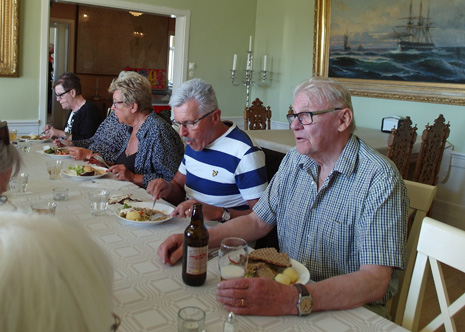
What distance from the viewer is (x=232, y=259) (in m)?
1.16

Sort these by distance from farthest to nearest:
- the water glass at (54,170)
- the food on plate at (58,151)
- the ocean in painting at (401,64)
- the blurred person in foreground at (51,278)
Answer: the ocean in painting at (401,64)
the food on plate at (58,151)
the water glass at (54,170)
the blurred person in foreground at (51,278)

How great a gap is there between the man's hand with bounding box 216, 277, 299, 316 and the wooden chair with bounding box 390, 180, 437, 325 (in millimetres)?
635

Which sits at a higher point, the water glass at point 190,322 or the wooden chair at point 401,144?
the wooden chair at point 401,144

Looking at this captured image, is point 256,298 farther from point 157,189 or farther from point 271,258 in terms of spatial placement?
point 157,189

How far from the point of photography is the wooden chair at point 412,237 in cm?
147

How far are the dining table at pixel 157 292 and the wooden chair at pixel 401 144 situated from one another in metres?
Answer: 1.68

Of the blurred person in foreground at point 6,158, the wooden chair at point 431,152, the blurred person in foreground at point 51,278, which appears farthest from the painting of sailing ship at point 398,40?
the blurred person in foreground at point 51,278

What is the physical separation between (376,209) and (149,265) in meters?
0.70

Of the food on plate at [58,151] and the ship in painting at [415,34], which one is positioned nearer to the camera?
the food on plate at [58,151]

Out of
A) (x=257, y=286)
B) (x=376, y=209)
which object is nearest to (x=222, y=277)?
(x=257, y=286)

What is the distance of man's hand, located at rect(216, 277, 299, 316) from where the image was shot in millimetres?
1009

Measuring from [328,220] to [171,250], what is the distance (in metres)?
0.53

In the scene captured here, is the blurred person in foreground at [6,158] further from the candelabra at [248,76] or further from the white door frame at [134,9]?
the candelabra at [248,76]

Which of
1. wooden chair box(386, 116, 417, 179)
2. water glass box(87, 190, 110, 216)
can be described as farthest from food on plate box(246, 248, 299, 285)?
wooden chair box(386, 116, 417, 179)
